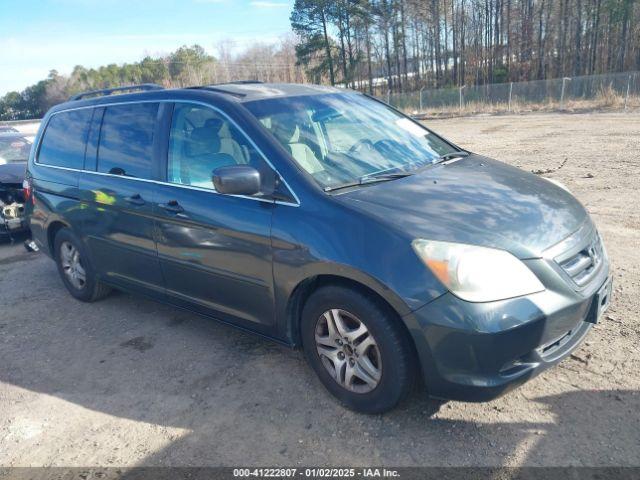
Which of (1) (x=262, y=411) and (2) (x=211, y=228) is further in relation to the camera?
(2) (x=211, y=228)

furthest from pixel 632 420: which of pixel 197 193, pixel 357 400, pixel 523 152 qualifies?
pixel 523 152

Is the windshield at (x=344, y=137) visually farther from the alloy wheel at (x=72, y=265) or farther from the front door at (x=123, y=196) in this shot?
the alloy wheel at (x=72, y=265)

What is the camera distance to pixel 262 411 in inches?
123

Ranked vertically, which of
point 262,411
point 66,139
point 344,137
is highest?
point 66,139

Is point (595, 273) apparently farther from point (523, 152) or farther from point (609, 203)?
point (523, 152)

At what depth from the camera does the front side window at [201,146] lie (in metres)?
3.39

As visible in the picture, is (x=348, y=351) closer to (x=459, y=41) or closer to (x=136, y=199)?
(x=136, y=199)

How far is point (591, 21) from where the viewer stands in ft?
145

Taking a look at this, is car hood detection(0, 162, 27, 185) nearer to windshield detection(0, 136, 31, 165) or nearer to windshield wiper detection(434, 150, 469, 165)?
windshield detection(0, 136, 31, 165)

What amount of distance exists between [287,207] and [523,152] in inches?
424

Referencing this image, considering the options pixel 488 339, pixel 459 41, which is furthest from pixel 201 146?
pixel 459 41

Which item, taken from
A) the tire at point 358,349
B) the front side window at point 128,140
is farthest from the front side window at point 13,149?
the tire at point 358,349

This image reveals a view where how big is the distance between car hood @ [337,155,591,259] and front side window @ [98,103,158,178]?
5.94 feet

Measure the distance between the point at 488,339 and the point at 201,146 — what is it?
2311 mm
